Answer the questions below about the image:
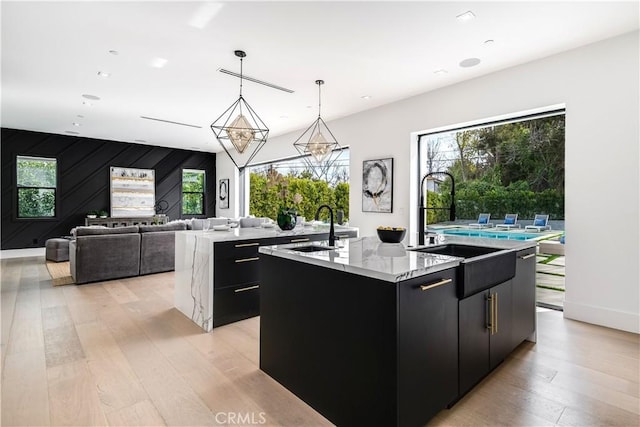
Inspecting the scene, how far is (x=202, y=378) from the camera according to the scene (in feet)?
7.47

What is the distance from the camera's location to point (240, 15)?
2.91 meters

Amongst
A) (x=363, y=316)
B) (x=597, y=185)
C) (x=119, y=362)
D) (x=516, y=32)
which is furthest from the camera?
(x=597, y=185)

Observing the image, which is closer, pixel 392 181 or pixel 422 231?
pixel 422 231

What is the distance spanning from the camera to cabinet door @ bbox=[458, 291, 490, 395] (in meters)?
1.91

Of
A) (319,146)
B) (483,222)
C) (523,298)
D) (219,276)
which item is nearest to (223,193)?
(319,146)

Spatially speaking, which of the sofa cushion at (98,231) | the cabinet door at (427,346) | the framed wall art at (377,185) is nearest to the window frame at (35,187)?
the sofa cushion at (98,231)

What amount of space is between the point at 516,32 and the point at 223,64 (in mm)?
3128

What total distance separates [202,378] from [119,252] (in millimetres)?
3625

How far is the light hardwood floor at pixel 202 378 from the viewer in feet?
6.11

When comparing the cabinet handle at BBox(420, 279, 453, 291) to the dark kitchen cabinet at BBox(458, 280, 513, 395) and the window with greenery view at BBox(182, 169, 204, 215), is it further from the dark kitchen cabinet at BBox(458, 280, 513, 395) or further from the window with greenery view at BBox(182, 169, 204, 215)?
the window with greenery view at BBox(182, 169, 204, 215)

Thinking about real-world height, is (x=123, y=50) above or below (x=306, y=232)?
above

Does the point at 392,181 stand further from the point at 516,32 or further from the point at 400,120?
the point at 516,32

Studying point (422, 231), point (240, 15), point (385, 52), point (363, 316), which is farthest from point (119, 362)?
point (385, 52)

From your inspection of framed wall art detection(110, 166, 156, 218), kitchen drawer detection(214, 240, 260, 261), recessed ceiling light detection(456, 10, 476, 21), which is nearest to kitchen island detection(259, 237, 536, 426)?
kitchen drawer detection(214, 240, 260, 261)
